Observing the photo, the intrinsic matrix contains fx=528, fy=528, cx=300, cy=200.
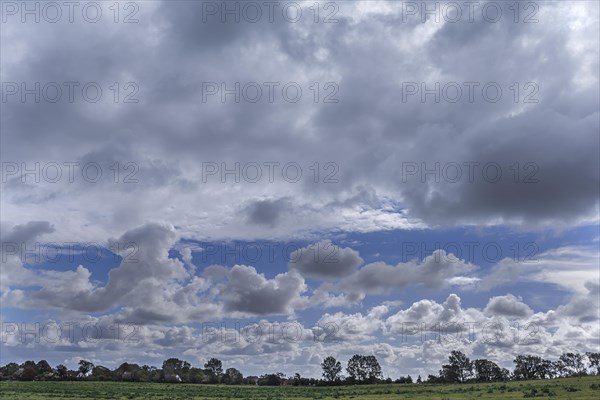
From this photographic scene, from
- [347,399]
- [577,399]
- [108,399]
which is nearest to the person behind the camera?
[577,399]

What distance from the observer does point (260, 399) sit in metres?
85.1

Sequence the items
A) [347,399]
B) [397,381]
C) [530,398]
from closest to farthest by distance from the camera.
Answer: [530,398] < [347,399] < [397,381]

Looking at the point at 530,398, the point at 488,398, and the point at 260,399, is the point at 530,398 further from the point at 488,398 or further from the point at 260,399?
the point at 260,399

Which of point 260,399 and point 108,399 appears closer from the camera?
point 108,399

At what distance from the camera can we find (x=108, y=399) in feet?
258

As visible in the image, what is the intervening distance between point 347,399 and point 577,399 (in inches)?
1161

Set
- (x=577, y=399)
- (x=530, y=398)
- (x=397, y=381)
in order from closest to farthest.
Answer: (x=577, y=399)
(x=530, y=398)
(x=397, y=381)

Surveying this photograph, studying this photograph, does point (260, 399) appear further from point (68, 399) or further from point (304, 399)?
point (68, 399)

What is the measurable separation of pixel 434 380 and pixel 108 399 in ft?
491

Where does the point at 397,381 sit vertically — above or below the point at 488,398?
below

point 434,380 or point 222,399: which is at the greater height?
point 222,399

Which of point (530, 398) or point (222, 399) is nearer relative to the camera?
point (530, 398)

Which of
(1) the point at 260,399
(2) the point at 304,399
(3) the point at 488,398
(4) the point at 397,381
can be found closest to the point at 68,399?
(1) the point at 260,399

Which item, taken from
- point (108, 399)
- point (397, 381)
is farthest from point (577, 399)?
point (397, 381)
